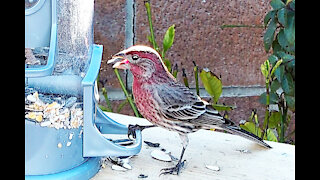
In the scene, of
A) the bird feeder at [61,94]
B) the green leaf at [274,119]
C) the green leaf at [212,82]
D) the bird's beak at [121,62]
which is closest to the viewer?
the bird feeder at [61,94]

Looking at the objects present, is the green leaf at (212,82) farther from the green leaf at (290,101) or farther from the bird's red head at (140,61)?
the bird's red head at (140,61)

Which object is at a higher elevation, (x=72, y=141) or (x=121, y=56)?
(x=121, y=56)

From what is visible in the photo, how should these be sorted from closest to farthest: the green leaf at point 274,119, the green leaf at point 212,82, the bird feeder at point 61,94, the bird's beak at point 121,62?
1. the bird feeder at point 61,94
2. the bird's beak at point 121,62
3. the green leaf at point 212,82
4. the green leaf at point 274,119

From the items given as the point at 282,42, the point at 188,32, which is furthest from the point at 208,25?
the point at 282,42

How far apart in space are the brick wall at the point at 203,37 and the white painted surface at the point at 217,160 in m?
0.40

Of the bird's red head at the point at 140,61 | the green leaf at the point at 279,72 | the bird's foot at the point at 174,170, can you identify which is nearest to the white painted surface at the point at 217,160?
the bird's foot at the point at 174,170

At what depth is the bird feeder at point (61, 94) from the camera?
64 cm

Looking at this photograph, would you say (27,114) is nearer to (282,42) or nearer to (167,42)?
(167,42)

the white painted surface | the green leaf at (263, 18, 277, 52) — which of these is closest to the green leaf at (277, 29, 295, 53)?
the green leaf at (263, 18, 277, 52)

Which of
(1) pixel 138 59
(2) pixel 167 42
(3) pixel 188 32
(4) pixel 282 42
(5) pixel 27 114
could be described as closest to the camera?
(5) pixel 27 114

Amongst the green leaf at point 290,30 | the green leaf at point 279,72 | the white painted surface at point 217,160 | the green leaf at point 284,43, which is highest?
the green leaf at point 290,30

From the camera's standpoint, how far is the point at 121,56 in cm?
76

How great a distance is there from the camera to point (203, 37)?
133 centimetres

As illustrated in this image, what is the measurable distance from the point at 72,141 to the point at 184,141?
172 millimetres
